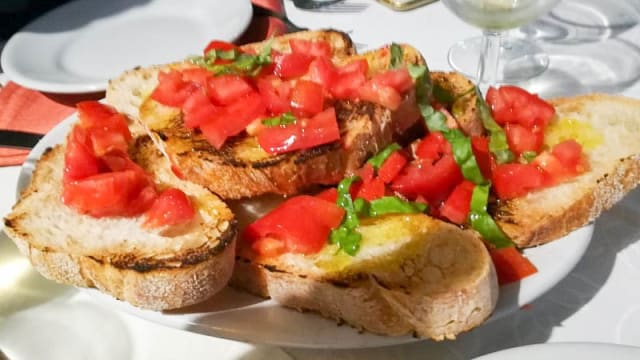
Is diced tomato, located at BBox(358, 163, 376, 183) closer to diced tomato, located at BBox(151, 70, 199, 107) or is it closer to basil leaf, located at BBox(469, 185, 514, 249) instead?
basil leaf, located at BBox(469, 185, 514, 249)

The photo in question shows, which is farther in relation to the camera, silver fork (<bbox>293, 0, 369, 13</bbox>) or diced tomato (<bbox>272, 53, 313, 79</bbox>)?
silver fork (<bbox>293, 0, 369, 13</bbox>)

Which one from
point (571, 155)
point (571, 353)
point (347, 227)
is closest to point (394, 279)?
point (347, 227)

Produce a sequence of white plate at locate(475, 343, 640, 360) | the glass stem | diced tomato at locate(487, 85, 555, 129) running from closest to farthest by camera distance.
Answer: white plate at locate(475, 343, 640, 360) → diced tomato at locate(487, 85, 555, 129) → the glass stem

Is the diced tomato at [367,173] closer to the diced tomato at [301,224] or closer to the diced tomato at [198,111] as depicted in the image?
the diced tomato at [301,224]

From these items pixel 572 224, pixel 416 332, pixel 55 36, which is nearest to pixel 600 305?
pixel 572 224

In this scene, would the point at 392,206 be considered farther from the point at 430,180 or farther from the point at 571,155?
the point at 571,155

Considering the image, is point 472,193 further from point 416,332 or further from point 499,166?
point 416,332

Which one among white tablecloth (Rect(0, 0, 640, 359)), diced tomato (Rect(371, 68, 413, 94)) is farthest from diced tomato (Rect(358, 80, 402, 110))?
white tablecloth (Rect(0, 0, 640, 359))
